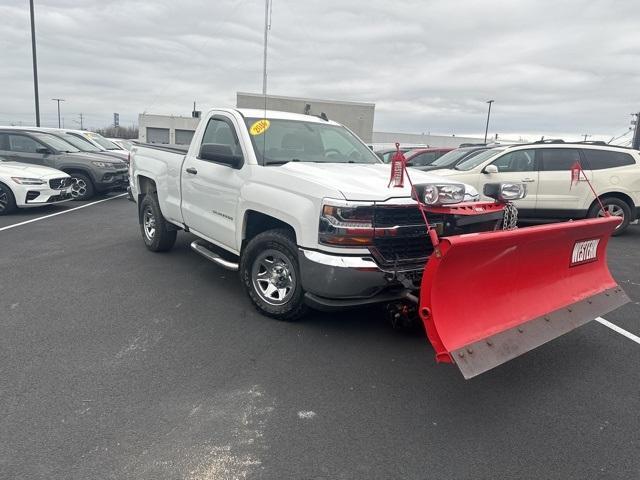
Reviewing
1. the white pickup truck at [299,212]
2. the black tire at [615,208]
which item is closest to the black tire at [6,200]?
the white pickup truck at [299,212]

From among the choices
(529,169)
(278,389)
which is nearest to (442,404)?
(278,389)

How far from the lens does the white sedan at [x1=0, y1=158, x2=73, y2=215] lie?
984cm

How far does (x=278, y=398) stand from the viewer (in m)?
3.20

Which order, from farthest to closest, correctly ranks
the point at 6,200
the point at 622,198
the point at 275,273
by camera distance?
the point at 6,200 → the point at 622,198 → the point at 275,273

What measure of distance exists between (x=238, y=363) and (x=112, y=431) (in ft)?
3.55

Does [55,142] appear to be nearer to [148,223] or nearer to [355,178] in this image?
[148,223]

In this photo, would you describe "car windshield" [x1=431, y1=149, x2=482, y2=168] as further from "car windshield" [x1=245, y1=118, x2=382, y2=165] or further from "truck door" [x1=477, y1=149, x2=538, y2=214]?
"car windshield" [x1=245, y1=118, x2=382, y2=165]

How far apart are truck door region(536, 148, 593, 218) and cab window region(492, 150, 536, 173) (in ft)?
0.66

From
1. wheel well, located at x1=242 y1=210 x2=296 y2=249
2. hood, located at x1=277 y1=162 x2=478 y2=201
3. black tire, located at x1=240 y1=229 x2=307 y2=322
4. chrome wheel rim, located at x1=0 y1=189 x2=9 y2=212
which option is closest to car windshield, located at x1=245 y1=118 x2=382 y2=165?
hood, located at x1=277 y1=162 x2=478 y2=201

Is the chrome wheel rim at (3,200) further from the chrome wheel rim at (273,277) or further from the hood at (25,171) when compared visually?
the chrome wheel rim at (273,277)

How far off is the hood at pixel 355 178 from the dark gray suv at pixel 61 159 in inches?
374

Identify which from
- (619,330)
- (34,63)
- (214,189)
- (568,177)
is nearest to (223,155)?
(214,189)

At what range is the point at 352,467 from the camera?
2.55m

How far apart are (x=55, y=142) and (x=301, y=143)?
10.4 m
